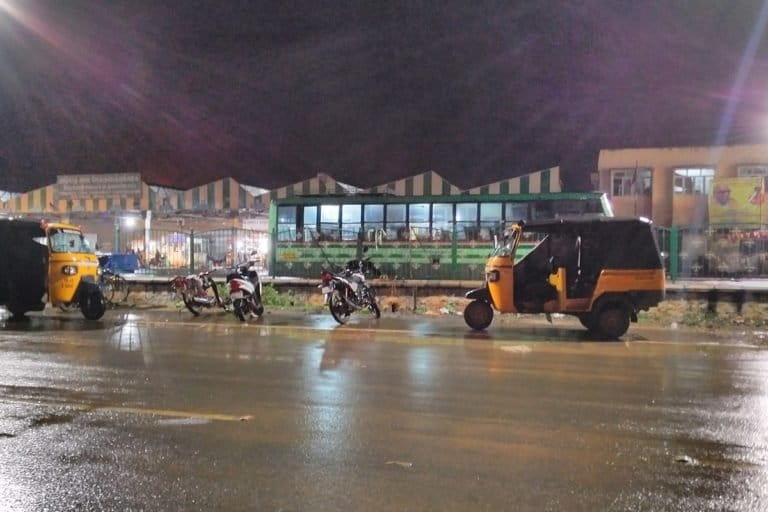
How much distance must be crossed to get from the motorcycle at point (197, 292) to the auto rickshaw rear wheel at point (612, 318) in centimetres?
841

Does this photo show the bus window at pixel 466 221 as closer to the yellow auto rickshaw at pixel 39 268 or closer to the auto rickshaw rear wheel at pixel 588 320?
the auto rickshaw rear wheel at pixel 588 320

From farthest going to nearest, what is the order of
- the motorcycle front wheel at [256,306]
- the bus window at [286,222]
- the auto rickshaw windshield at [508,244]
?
the bus window at [286,222], the motorcycle front wheel at [256,306], the auto rickshaw windshield at [508,244]

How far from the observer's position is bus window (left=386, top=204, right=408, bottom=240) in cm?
2080

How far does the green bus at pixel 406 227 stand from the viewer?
62.6 ft

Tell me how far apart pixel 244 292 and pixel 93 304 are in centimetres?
326

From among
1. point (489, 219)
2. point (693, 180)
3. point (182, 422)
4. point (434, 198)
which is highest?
point (693, 180)

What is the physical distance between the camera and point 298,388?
689 cm

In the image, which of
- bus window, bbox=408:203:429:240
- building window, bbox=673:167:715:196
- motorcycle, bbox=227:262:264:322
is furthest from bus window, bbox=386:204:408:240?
building window, bbox=673:167:715:196

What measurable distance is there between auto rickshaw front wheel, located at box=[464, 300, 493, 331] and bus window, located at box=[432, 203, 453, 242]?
294 inches

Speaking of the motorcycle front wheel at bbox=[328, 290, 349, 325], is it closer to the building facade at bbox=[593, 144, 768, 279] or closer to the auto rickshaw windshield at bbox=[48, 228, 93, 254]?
the auto rickshaw windshield at bbox=[48, 228, 93, 254]

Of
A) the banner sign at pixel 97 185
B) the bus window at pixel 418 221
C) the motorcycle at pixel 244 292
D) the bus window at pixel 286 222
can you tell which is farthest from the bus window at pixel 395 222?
the banner sign at pixel 97 185

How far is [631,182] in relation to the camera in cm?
3462

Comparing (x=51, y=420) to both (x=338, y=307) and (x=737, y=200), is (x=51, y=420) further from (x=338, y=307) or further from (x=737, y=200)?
(x=737, y=200)

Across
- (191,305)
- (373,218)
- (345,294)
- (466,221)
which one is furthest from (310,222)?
(345,294)
